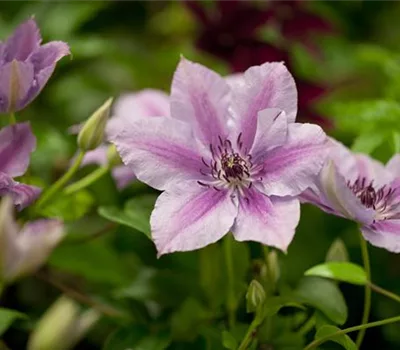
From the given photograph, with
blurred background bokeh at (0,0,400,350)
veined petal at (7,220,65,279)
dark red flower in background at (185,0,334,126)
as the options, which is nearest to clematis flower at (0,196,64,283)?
veined petal at (7,220,65,279)

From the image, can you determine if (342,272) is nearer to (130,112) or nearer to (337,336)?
(337,336)

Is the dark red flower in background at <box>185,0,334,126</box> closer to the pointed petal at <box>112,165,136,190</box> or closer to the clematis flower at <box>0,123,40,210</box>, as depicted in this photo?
the pointed petal at <box>112,165,136,190</box>

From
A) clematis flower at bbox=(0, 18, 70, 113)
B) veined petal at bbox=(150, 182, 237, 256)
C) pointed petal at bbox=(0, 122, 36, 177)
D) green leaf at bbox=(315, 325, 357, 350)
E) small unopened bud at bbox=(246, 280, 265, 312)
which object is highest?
clematis flower at bbox=(0, 18, 70, 113)

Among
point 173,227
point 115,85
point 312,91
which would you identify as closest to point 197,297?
point 173,227

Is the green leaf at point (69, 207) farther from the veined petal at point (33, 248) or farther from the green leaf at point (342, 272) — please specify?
the green leaf at point (342, 272)

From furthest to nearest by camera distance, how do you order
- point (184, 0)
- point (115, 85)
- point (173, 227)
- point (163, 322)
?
point (115, 85)
point (184, 0)
point (163, 322)
point (173, 227)

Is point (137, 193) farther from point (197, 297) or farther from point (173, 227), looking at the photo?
point (173, 227)

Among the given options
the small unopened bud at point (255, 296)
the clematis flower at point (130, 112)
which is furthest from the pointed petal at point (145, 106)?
the small unopened bud at point (255, 296)

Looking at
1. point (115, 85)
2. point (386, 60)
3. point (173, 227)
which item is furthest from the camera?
point (115, 85)
